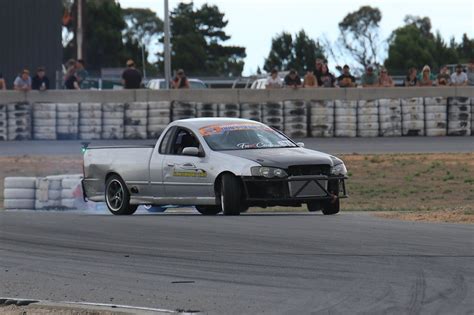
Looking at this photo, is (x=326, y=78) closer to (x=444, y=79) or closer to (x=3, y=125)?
(x=444, y=79)

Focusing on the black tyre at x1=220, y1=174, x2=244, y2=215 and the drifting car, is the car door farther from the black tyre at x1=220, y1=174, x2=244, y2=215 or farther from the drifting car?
the black tyre at x1=220, y1=174, x2=244, y2=215

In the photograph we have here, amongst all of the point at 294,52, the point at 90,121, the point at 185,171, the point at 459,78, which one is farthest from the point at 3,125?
the point at 294,52

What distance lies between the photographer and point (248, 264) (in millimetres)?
9703

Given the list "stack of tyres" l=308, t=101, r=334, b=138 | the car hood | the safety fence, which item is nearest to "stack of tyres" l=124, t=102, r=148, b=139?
the safety fence

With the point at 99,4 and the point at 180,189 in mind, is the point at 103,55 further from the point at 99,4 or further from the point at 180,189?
the point at 180,189

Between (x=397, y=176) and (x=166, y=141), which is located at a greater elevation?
(x=166, y=141)

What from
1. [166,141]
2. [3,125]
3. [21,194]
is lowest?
[21,194]

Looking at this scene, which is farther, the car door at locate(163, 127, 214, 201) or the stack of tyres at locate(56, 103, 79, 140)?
the stack of tyres at locate(56, 103, 79, 140)

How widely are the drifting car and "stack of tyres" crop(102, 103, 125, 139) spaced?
40.5 ft

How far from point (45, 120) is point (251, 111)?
5.00 m

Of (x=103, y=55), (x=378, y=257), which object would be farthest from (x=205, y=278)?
(x=103, y=55)

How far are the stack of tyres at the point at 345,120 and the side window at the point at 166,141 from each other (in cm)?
1393

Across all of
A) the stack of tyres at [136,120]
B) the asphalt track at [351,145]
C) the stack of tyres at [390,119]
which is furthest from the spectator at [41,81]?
the stack of tyres at [390,119]

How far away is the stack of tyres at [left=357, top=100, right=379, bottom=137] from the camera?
96.0 feet
